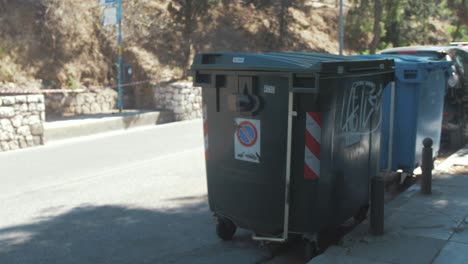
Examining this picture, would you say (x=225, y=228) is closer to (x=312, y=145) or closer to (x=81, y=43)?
(x=312, y=145)

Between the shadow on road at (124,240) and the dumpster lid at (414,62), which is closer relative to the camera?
the shadow on road at (124,240)

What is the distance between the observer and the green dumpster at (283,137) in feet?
15.0

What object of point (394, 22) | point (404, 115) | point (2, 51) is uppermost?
point (394, 22)

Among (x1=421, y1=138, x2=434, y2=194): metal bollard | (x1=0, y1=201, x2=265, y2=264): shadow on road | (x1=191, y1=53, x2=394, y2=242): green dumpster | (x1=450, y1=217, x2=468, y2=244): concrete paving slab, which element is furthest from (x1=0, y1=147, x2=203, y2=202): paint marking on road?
(x1=450, y1=217, x2=468, y2=244): concrete paving slab

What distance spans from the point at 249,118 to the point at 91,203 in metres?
3.06

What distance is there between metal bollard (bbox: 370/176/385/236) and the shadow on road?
3.66 feet

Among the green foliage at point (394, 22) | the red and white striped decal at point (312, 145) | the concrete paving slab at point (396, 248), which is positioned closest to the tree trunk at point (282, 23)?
the green foliage at point (394, 22)

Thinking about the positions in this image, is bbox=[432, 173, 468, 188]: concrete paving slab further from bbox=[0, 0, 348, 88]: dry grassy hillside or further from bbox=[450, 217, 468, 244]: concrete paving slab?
bbox=[0, 0, 348, 88]: dry grassy hillside

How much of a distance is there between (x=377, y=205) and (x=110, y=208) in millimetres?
3253

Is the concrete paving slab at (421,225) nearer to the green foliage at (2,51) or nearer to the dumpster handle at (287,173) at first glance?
the dumpster handle at (287,173)

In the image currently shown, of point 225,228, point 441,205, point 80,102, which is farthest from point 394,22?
point 225,228

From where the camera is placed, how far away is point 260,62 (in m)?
4.62

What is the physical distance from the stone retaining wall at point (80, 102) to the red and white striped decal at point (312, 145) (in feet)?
41.8

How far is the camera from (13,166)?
948cm
